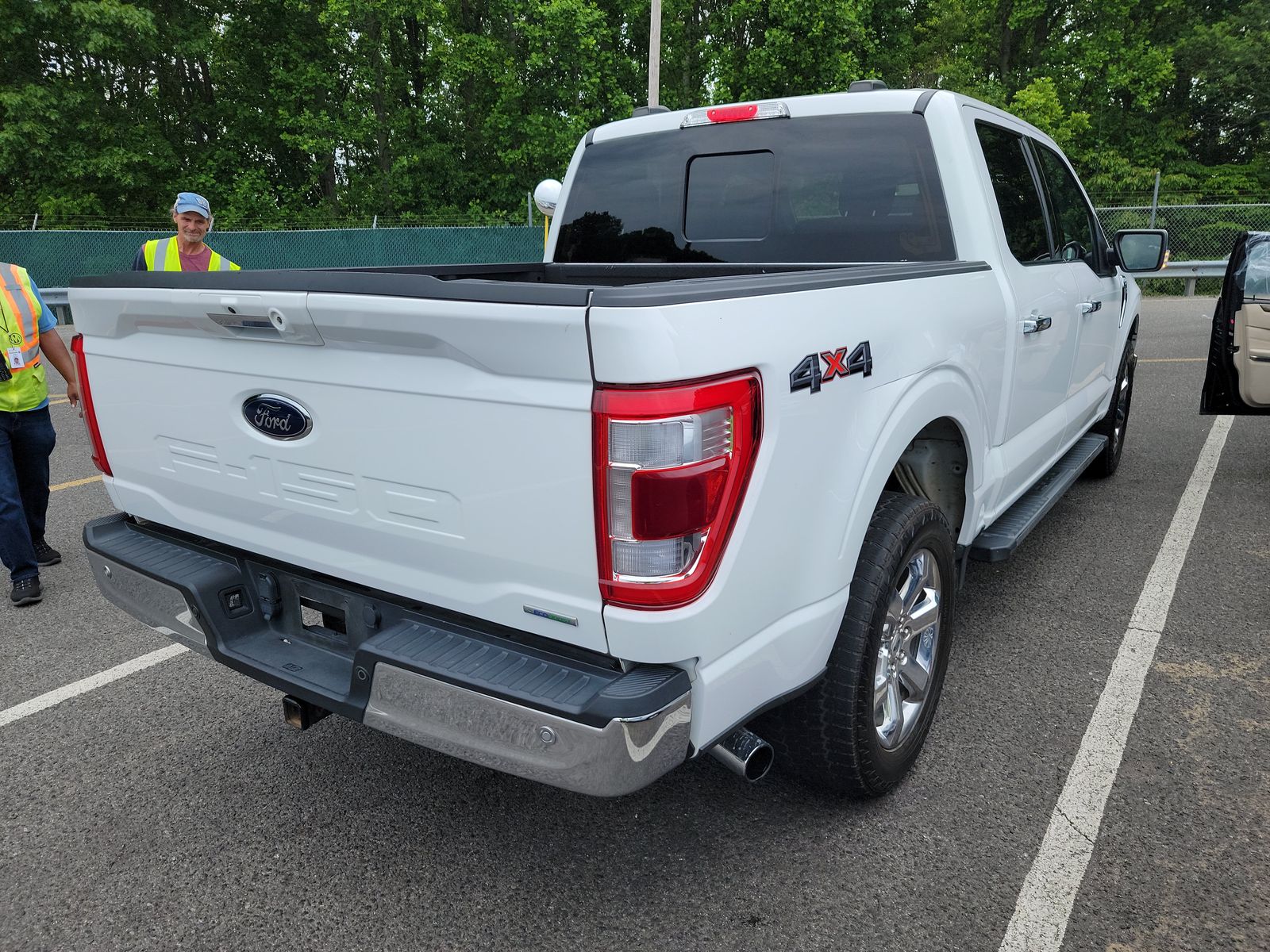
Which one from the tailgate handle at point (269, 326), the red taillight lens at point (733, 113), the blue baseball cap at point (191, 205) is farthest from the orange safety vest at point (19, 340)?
the red taillight lens at point (733, 113)

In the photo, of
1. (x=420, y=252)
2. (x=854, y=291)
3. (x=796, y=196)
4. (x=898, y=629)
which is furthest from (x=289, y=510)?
(x=420, y=252)

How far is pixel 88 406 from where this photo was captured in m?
Answer: 2.86

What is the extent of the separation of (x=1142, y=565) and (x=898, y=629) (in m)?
2.58

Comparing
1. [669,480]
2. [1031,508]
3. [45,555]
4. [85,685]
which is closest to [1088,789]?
[1031,508]

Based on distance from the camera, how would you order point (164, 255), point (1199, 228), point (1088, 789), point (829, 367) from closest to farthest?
point (829, 367), point (1088, 789), point (164, 255), point (1199, 228)

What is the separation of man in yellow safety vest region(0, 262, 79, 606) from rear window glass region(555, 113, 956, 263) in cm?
253

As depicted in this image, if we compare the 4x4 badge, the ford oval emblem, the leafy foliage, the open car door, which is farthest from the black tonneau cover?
the leafy foliage

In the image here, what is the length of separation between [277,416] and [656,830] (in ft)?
5.04

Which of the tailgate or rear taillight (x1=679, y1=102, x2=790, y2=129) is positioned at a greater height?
rear taillight (x1=679, y1=102, x2=790, y2=129)

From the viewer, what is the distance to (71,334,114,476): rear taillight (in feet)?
9.10

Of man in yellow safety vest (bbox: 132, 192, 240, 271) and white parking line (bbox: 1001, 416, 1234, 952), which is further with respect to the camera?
man in yellow safety vest (bbox: 132, 192, 240, 271)

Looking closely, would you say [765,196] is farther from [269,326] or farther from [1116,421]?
[1116,421]

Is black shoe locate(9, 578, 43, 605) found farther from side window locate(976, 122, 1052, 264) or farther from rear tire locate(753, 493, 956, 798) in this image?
side window locate(976, 122, 1052, 264)

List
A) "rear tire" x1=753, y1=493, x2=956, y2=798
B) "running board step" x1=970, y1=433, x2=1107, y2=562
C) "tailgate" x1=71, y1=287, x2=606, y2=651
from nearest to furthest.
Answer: "tailgate" x1=71, y1=287, x2=606, y2=651
"rear tire" x1=753, y1=493, x2=956, y2=798
"running board step" x1=970, y1=433, x2=1107, y2=562
